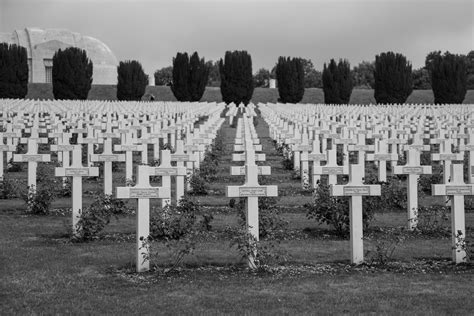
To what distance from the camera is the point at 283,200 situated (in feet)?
36.8

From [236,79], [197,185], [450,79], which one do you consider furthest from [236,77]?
[197,185]

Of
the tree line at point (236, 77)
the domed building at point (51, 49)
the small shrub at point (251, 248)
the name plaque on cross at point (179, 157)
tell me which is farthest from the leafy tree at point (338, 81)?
the small shrub at point (251, 248)

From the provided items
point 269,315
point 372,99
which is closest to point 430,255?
point 269,315

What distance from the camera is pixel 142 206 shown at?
6.64m

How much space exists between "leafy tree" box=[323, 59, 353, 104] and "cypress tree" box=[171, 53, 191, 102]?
347 inches

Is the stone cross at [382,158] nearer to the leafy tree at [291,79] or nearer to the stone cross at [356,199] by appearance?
the stone cross at [356,199]

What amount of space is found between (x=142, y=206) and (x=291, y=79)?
1592 inches

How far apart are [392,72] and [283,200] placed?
112 ft

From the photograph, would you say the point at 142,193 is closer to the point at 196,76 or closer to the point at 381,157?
the point at 381,157

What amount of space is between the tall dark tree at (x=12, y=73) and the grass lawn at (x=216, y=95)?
7301 mm

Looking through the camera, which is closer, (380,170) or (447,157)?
(447,157)

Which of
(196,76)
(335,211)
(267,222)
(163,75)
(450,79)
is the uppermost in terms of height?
(163,75)

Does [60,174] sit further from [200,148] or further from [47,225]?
[200,148]

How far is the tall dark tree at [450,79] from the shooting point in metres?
42.0
